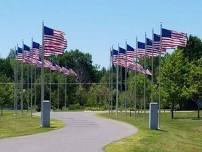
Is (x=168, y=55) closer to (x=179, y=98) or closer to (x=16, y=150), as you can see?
(x=179, y=98)

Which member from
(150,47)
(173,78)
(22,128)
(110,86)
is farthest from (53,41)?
A: (110,86)

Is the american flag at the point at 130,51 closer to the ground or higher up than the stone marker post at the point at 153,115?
higher up

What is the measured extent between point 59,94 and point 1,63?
141ft

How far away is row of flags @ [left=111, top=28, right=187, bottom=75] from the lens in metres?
37.4

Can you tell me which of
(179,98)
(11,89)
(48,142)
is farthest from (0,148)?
(11,89)

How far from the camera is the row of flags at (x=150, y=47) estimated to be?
1473 inches

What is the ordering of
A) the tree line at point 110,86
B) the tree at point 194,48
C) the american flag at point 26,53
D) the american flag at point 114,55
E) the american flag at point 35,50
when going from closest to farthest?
the american flag at point 35,50 < the american flag at point 26,53 < the american flag at point 114,55 < the tree line at point 110,86 < the tree at point 194,48

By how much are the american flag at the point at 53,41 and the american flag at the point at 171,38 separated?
253 inches

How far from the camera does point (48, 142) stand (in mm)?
22562

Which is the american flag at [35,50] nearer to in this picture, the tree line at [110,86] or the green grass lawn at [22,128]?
the green grass lawn at [22,128]

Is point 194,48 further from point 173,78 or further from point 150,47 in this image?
point 150,47

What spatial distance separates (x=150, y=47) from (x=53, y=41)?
1239cm

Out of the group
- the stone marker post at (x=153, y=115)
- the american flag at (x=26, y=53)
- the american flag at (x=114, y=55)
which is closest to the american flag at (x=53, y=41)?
the stone marker post at (x=153, y=115)

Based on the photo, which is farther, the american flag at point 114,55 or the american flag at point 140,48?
the american flag at point 114,55
